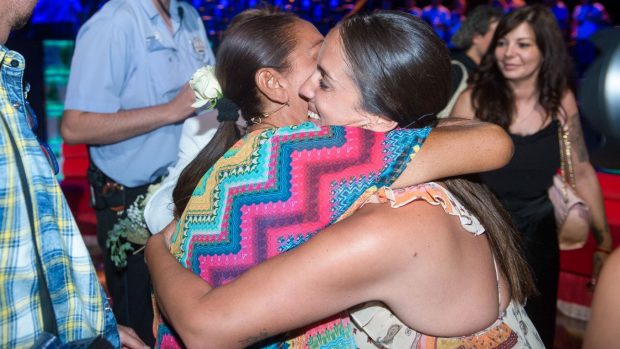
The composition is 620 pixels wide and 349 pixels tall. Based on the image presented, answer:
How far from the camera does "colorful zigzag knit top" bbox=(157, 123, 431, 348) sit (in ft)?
4.25

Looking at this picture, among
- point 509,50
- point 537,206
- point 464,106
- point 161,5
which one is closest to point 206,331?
point 161,5

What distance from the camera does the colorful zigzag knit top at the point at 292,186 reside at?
4.25 ft

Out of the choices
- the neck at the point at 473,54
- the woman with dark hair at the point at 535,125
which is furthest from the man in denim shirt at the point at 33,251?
the neck at the point at 473,54

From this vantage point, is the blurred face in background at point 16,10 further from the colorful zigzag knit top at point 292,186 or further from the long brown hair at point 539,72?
the long brown hair at point 539,72

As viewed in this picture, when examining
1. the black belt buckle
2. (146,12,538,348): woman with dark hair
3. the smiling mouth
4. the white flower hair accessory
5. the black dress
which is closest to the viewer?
(146,12,538,348): woman with dark hair

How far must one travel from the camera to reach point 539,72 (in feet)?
11.3

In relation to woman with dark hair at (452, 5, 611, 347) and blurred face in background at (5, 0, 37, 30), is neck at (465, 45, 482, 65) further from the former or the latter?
blurred face in background at (5, 0, 37, 30)

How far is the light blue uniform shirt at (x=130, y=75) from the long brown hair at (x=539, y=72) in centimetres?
145

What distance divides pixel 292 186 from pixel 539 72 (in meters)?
2.52

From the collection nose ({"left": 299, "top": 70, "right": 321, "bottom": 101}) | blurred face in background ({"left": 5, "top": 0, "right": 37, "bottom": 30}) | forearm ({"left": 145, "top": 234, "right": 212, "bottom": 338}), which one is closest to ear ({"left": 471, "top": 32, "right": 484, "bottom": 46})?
nose ({"left": 299, "top": 70, "right": 321, "bottom": 101})

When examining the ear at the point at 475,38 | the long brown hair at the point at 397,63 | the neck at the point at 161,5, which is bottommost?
the ear at the point at 475,38

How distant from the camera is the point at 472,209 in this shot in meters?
1.54

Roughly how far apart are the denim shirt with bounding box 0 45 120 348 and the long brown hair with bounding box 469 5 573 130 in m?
2.45

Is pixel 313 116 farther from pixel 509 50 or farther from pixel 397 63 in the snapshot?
pixel 509 50
